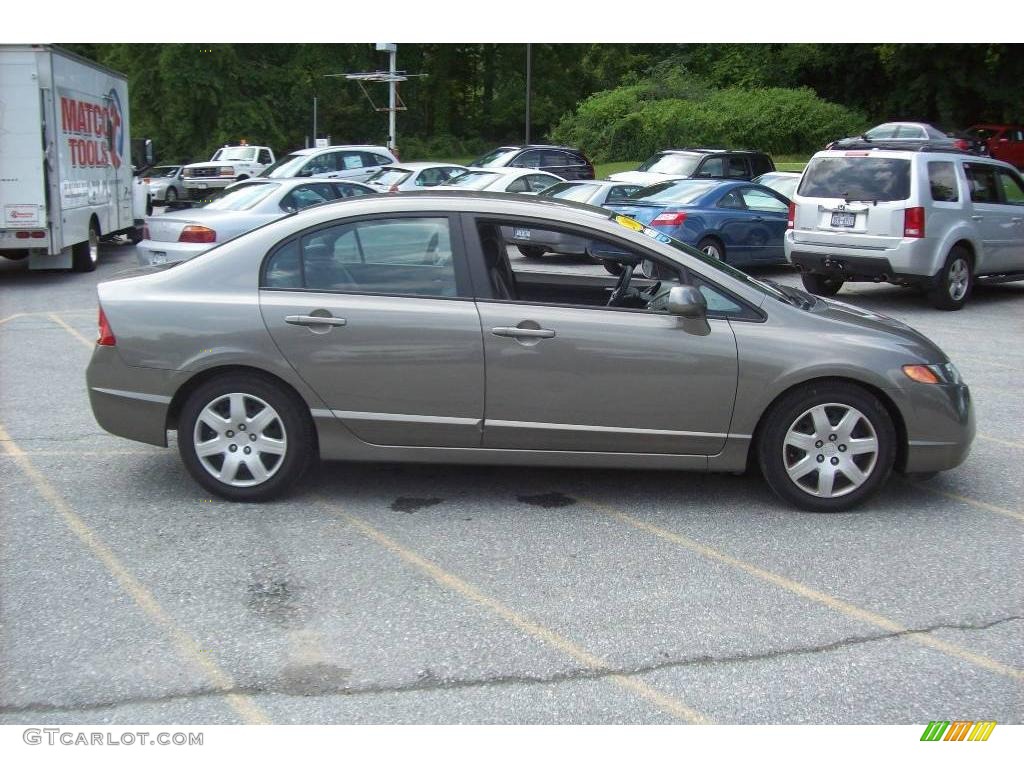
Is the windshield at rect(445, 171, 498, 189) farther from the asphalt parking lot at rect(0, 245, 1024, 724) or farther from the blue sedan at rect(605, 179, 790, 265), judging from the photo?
the asphalt parking lot at rect(0, 245, 1024, 724)

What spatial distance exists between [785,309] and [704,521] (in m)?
1.15

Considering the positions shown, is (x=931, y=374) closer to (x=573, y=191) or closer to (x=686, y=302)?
(x=686, y=302)

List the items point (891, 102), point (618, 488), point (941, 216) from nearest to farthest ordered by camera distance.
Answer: point (618, 488) → point (941, 216) → point (891, 102)

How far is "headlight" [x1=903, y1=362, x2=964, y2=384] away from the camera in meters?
5.60

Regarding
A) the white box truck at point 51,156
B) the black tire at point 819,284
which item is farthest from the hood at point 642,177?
the white box truck at point 51,156

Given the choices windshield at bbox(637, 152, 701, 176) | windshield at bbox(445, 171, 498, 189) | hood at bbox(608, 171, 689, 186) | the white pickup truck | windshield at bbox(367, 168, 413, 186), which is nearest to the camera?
windshield at bbox(445, 171, 498, 189)

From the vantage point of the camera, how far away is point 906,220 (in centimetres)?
1225

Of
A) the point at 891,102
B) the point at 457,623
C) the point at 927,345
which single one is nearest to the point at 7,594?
the point at 457,623

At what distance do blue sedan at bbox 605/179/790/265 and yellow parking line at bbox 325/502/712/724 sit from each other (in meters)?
10.7

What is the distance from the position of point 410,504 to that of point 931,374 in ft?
8.97

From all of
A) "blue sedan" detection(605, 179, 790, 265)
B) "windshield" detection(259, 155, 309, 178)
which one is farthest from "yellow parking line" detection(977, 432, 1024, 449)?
"windshield" detection(259, 155, 309, 178)

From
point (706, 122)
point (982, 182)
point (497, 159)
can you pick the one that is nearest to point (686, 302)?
point (982, 182)

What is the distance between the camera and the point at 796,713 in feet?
12.1

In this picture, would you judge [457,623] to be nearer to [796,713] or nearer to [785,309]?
[796,713]
